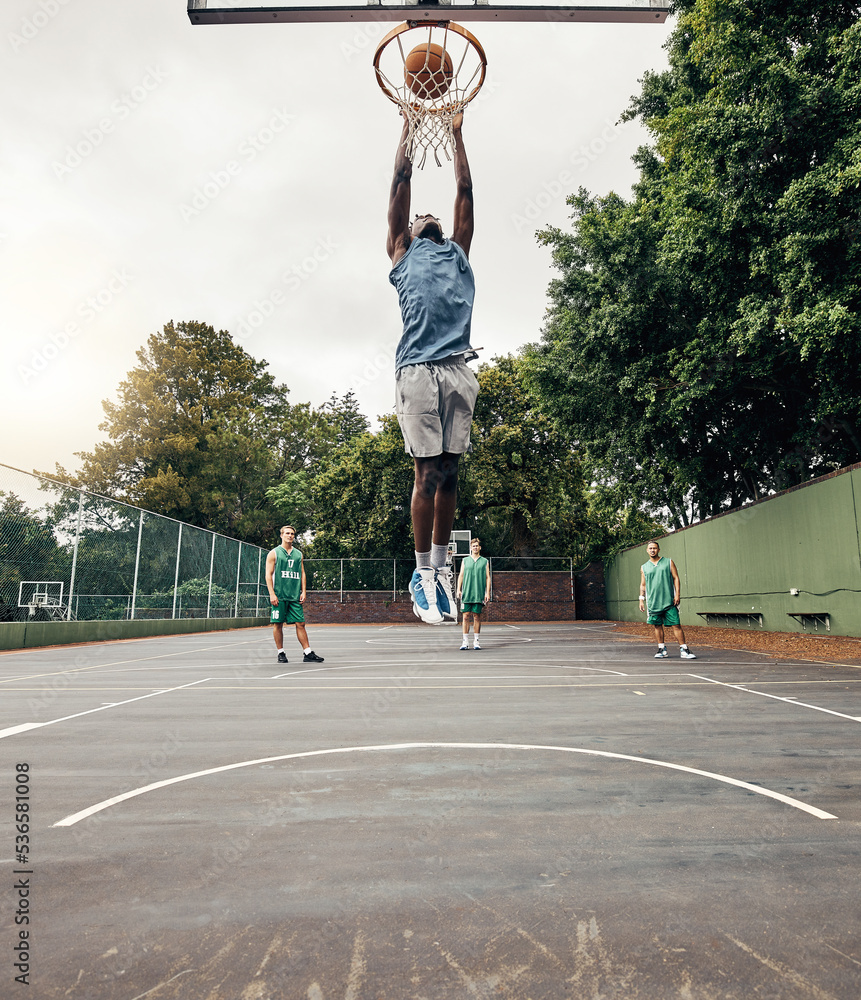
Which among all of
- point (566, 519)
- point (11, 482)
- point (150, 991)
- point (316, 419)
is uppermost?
point (316, 419)

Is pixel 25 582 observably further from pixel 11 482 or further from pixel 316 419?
pixel 316 419

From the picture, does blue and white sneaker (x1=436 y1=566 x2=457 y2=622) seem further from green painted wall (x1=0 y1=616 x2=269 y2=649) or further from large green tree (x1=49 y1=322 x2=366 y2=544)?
large green tree (x1=49 y1=322 x2=366 y2=544)

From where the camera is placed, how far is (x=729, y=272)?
40.3 ft

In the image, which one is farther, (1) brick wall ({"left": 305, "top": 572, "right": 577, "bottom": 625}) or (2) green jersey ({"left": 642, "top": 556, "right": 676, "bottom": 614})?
(1) brick wall ({"left": 305, "top": 572, "right": 577, "bottom": 625})

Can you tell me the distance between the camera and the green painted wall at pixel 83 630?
11812mm

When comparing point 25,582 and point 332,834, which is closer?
point 332,834

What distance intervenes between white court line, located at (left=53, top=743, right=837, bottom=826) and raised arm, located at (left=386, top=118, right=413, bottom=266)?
392 cm

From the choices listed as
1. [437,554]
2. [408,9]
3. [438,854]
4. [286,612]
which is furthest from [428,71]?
[286,612]

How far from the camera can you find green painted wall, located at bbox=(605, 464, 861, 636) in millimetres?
11977

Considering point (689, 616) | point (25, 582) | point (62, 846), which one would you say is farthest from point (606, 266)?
point (62, 846)

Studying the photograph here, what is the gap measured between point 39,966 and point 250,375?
41.9 meters

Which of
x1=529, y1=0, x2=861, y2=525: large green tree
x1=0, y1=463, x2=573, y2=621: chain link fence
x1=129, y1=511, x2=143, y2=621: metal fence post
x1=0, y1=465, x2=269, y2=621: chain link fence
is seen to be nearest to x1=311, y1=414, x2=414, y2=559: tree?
x1=0, y1=463, x2=573, y2=621: chain link fence

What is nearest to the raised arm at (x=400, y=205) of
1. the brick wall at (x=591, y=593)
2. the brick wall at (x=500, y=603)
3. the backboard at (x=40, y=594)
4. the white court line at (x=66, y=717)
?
the white court line at (x=66, y=717)

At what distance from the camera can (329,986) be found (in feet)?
4.69
